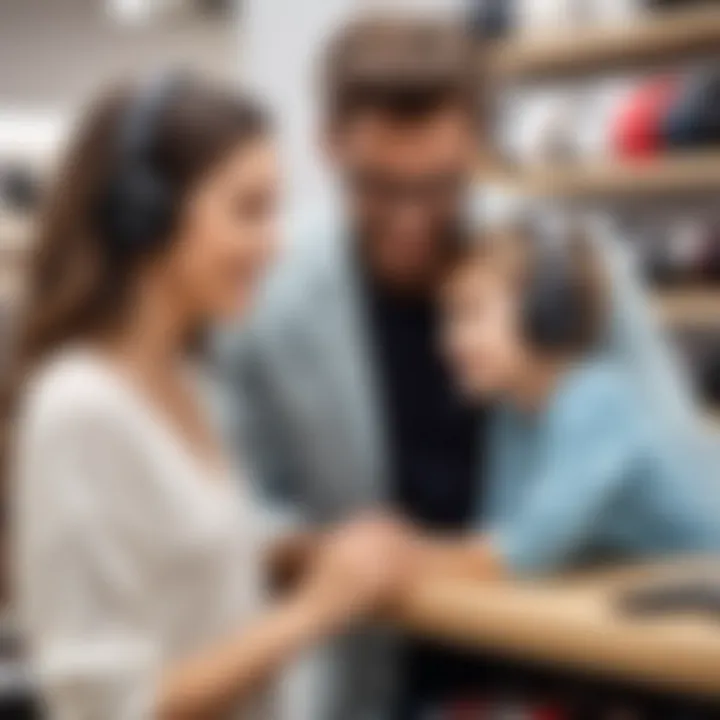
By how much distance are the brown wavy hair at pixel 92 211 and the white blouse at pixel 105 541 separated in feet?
0.05

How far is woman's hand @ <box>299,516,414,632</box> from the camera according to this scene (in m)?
0.90

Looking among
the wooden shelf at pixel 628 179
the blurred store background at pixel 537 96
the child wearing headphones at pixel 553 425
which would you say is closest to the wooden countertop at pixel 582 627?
the child wearing headphones at pixel 553 425

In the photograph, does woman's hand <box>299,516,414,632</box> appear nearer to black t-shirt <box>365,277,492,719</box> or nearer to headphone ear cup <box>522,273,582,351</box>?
black t-shirt <box>365,277,492,719</box>

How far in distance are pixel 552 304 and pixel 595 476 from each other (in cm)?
11

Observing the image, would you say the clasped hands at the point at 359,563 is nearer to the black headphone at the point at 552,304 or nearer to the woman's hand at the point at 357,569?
the woman's hand at the point at 357,569

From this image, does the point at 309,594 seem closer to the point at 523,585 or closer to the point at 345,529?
the point at 345,529

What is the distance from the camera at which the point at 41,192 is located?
0.84 meters

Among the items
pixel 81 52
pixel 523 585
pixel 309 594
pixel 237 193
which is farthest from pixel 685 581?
pixel 81 52

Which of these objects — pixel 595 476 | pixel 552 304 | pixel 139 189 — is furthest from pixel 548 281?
pixel 139 189

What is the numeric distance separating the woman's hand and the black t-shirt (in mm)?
18

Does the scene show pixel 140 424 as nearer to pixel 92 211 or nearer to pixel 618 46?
pixel 92 211

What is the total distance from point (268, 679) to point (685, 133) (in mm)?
442

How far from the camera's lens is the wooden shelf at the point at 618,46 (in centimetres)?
101

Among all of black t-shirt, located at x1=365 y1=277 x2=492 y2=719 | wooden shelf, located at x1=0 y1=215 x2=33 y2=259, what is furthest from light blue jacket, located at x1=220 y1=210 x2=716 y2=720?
wooden shelf, located at x1=0 y1=215 x2=33 y2=259
